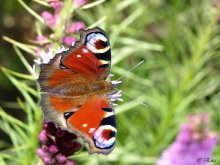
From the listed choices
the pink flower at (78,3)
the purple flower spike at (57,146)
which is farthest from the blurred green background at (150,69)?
the pink flower at (78,3)

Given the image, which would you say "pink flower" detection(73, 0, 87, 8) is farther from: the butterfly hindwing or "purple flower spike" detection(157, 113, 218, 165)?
"purple flower spike" detection(157, 113, 218, 165)

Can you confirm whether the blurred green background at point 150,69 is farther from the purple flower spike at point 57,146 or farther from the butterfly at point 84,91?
the butterfly at point 84,91

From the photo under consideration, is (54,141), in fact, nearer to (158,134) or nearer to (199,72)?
(158,134)

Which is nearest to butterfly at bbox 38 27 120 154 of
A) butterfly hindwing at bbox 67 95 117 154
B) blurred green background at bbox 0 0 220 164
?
butterfly hindwing at bbox 67 95 117 154

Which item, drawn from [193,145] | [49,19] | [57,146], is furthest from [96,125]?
[49,19]

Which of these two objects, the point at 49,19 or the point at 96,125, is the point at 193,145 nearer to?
the point at 96,125
